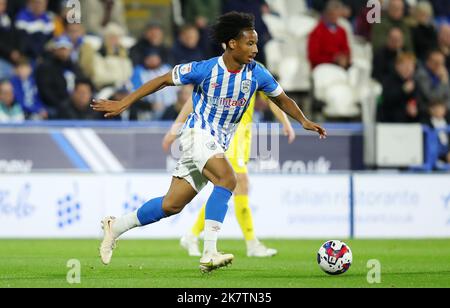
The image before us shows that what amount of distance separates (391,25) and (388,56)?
795 mm

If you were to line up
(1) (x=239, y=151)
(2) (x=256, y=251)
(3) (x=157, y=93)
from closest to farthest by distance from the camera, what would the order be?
(2) (x=256, y=251) < (1) (x=239, y=151) < (3) (x=157, y=93)

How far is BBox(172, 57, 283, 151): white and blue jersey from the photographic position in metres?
8.77

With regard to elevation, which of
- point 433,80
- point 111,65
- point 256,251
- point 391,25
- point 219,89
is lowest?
point 256,251

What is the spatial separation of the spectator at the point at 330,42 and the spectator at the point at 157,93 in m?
2.62

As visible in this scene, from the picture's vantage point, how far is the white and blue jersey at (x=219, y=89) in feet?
28.8

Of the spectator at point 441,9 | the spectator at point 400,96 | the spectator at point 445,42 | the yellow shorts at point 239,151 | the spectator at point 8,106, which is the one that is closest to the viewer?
the yellow shorts at point 239,151

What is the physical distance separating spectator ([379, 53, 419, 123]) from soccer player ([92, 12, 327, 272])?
27.3 feet

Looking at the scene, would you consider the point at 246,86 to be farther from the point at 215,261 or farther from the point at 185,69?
the point at 215,261

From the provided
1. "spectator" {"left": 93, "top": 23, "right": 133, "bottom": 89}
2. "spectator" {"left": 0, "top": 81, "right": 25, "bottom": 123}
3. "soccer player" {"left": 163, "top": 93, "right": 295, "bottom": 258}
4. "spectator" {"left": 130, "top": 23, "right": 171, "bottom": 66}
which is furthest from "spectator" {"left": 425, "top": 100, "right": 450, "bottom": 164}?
"spectator" {"left": 0, "top": 81, "right": 25, "bottom": 123}

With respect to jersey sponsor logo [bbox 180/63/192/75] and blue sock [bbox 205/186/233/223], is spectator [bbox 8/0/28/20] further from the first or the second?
blue sock [bbox 205/186/233/223]

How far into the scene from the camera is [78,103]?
16.3 metres

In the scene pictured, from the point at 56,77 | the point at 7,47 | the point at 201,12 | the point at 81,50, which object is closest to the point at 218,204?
the point at 56,77

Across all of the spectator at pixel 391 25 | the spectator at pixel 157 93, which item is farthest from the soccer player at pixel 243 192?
the spectator at pixel 391 25

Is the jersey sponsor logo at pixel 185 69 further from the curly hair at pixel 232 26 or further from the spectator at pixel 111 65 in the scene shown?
the spectator at pixel 111 65
